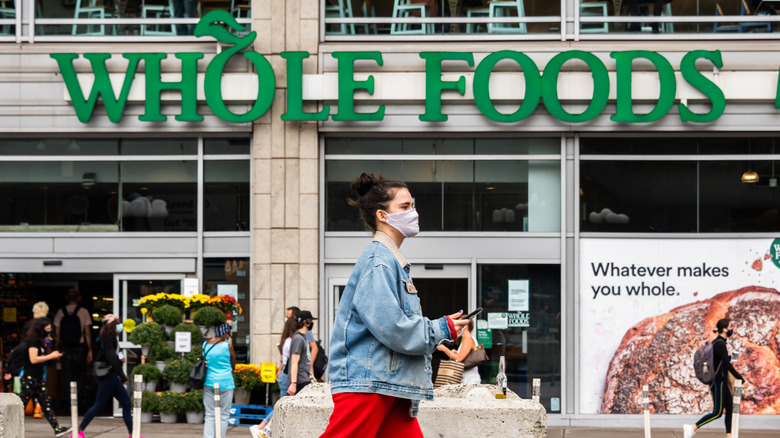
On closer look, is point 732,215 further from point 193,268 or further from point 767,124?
point 193,268

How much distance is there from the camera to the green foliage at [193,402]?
13375 millimetres

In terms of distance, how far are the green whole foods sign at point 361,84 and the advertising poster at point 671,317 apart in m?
1.99

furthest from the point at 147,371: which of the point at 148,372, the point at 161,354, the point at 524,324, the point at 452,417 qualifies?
the point at 452,417

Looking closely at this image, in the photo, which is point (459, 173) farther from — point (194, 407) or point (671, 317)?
point (194, 407)

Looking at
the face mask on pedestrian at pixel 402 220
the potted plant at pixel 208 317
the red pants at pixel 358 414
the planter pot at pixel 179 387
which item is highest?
the face mask on pedestrian at pixel 402 220

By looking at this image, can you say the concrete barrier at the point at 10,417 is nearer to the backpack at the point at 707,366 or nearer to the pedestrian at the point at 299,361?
the pedestrian at the point at 299,361

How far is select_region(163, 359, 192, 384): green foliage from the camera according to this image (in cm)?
1310

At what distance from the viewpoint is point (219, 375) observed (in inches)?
425

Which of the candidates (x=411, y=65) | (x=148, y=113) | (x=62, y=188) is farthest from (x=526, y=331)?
(x=62, y=188)

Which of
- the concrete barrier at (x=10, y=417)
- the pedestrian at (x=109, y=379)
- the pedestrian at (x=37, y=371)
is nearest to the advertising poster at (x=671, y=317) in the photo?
the pedestrian at (x=109, y=379)

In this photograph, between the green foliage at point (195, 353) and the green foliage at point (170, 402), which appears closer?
the green foliage at point (195, 353)

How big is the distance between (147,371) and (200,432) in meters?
1.14

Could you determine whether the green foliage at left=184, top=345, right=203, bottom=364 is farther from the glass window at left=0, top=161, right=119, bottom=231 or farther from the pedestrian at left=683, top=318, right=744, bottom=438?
the pedestrian at left=683, top=318, right=744, bottom=438

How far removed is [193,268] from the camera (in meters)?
14.4
